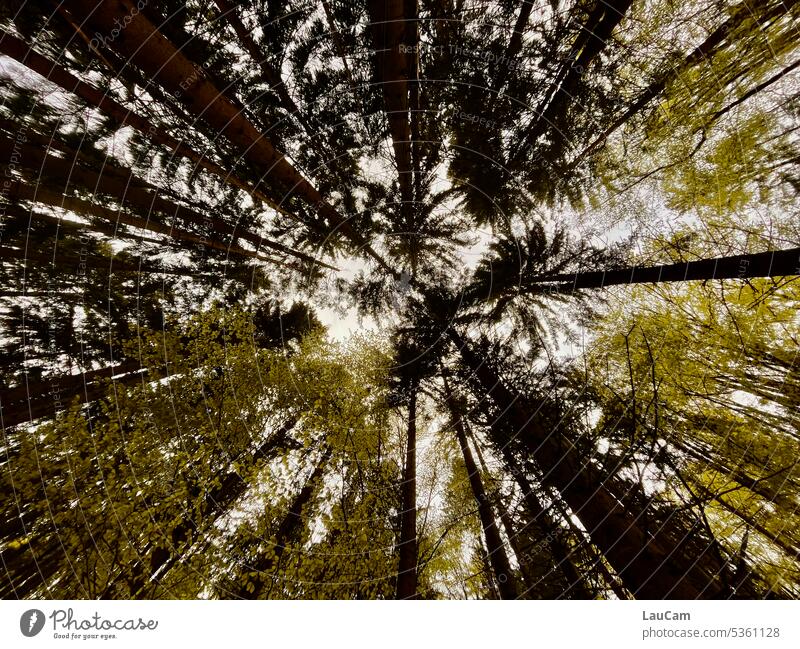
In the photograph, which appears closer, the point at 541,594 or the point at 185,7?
the point at 185,7

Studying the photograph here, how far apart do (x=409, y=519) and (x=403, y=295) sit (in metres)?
6.85

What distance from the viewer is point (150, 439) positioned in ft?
22.0

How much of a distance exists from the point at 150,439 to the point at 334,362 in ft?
16.9

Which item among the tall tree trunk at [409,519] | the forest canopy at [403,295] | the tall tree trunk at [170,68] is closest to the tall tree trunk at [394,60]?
the forest canopy at [403,295]

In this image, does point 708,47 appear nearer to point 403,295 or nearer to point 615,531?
point 615,531

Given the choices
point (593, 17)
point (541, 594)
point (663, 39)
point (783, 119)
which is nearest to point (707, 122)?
point (783, 119)

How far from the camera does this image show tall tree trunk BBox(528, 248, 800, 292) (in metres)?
3.73

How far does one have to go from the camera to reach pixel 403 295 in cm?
916

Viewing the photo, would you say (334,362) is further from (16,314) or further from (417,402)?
(16,314)

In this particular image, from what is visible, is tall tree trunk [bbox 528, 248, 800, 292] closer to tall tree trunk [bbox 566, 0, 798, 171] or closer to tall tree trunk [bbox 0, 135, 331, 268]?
tall tree trunk [bbox 566, 0, 798, 171]

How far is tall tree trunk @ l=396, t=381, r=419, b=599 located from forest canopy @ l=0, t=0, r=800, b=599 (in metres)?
0.09

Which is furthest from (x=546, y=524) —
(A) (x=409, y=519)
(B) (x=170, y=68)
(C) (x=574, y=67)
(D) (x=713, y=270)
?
(B) (x=170, y=68)

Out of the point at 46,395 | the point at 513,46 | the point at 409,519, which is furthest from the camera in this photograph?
the point at 46,395

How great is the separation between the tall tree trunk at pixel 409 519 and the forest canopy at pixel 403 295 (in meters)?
0.09
